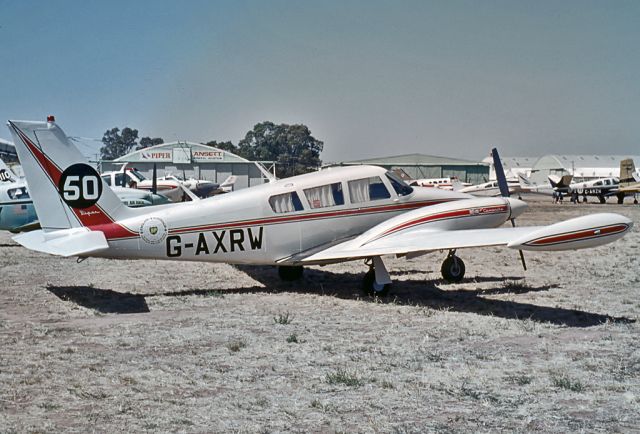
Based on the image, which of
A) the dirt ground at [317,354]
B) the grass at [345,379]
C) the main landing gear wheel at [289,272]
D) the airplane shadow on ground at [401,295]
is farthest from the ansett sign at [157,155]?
the grass at [345,379]

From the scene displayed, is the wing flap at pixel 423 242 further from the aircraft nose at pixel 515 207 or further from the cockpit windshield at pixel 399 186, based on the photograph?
the aircraft nose at pixel 515 207

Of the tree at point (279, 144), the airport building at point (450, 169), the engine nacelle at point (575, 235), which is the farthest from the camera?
the tree at point (279, 144)

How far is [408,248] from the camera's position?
36.0 ft

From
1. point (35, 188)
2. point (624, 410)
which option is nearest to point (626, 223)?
point (624, 410)

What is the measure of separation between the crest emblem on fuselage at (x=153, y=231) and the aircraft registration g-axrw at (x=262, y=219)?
17mm

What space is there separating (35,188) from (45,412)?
6.30 metres

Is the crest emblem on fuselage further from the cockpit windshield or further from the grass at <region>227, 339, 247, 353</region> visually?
the cockpit windshield

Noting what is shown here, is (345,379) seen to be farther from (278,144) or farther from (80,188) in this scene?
(278,144)

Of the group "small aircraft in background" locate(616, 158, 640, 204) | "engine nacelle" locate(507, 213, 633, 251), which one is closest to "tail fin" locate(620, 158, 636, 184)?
"small aircraft in background" locate(616, 158, 640, 204)

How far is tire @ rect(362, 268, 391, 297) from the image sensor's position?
39.3 ft

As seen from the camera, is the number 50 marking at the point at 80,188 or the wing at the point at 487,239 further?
the number 50 marking at the point at 80,188

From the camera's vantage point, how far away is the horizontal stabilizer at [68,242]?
411 inches

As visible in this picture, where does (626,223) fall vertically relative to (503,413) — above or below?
above

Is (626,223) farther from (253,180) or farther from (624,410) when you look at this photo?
(253,180)
